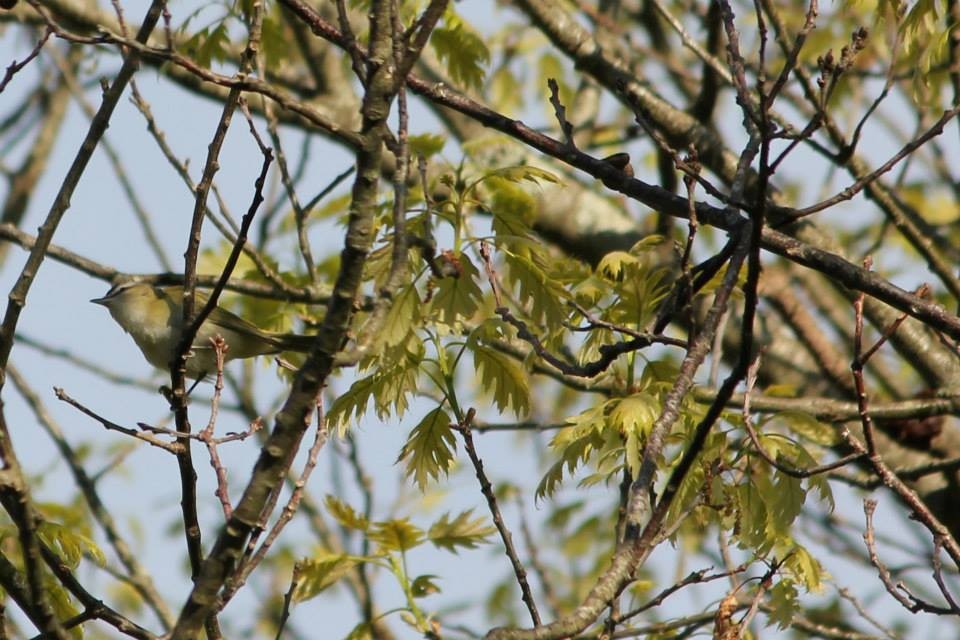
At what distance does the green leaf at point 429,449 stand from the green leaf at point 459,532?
0.67 m

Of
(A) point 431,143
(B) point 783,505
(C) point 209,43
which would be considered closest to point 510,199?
(A) point 431,143

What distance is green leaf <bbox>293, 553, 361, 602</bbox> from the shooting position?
3835 millimetres

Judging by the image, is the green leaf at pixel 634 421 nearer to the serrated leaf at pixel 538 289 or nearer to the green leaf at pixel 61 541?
the serrated leaf at pixel 538 289

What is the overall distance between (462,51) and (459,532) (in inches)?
84.8

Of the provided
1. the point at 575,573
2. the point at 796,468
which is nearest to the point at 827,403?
the point at 796,468

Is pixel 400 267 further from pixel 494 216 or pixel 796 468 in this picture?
pixel 796 468

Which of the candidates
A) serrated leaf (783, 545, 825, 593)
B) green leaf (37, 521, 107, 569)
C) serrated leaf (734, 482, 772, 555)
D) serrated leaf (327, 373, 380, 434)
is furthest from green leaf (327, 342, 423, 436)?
serrated leaf (783, 545, 825, 593)

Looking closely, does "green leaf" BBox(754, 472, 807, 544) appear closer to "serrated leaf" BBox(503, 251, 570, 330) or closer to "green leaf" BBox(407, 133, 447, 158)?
"serrated leaf" BBox(503, 251, 570, 330)

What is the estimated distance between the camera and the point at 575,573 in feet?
29.0

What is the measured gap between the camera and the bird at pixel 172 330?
4902mm

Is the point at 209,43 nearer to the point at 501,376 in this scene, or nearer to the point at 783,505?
the point at 501,376

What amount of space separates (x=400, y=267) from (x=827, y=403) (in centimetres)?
264

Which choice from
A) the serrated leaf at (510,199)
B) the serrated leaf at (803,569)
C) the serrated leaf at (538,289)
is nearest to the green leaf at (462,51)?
the serrated leaf at (510,199)

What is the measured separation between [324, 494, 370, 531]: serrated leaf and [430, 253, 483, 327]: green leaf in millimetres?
1056
